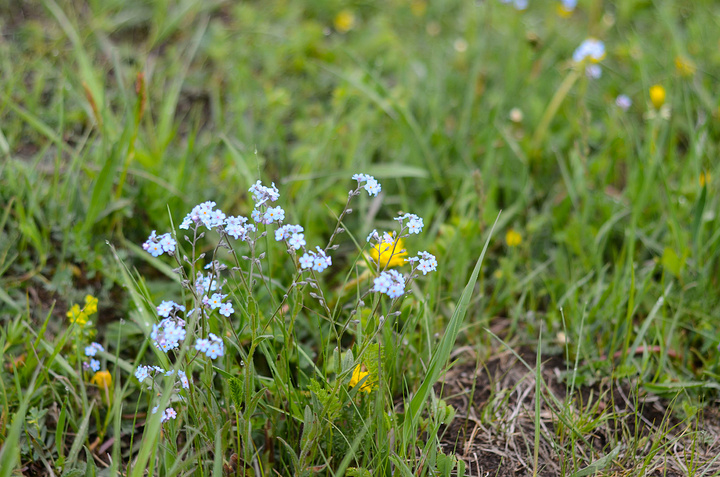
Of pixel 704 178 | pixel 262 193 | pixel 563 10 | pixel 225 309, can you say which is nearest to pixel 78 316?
pixel 225 309

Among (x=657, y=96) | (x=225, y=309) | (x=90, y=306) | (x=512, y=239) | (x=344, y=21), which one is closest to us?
(x=225, y=309)

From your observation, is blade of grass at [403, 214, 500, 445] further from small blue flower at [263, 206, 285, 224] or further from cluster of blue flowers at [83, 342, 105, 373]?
cluster of blue flowers at [83, 342, 105, 373]

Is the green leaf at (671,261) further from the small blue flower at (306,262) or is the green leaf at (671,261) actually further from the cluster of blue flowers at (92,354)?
the cluster of blue flowers at (92,354)

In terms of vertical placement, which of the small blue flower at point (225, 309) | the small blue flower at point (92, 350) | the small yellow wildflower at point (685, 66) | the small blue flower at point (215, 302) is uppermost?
the small yellow wildflower at point (685, 66)

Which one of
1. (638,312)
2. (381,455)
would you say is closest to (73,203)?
Result: (381,455)

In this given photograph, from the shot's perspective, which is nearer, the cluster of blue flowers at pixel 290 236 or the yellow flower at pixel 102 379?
the cluster of blue flowers at pixel 290 236

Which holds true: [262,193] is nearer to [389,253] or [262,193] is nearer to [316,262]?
[316,262]

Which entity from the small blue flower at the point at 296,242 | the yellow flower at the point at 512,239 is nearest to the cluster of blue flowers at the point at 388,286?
the small blue flower at the point at 296,242
